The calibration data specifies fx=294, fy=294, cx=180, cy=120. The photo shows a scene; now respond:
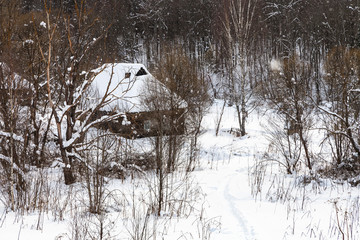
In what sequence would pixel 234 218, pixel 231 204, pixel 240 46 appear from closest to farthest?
pixel 234 218 → pixel 231 204 → pixel 240 46

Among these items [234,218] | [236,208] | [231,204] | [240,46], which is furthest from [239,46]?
[234,218]

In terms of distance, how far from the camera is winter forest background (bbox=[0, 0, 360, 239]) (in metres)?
6.54

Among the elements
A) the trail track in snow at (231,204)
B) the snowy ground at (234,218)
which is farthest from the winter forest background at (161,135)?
the trail track in snow at (231,204)

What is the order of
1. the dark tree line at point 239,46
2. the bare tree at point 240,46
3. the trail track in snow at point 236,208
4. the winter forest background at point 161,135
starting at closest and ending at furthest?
1. the trail track in snow at point 236,208
2. the winter forest background at point 161,135
3. the dark tree line at point 239,46
4. the bare tree at point 240,46

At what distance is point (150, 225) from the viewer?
5938 mm

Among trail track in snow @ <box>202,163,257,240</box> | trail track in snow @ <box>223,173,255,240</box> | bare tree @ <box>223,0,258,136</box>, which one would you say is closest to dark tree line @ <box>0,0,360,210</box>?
bare tree @ <box>223,0,258,136</box>

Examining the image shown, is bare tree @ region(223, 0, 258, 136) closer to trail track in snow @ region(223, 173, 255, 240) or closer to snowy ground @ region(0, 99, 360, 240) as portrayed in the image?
trail track in snow @ region(223, 173, 255, 240)

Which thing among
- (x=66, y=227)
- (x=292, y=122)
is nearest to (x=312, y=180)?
(x=292, y=122)

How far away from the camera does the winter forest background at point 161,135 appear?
21.5 feet

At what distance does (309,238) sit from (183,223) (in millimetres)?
2407

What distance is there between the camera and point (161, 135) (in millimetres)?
6008

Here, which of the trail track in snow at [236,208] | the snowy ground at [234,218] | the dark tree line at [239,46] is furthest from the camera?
the dark tree line at [239,46]

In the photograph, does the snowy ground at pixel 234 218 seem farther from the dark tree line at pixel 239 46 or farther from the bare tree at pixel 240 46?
the bare tree at pixel 240 46

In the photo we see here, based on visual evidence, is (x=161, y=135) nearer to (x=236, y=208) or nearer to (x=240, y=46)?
(x=236, y=208)
